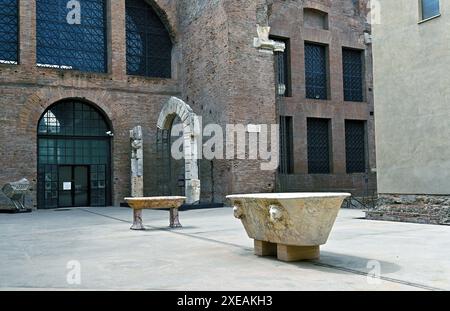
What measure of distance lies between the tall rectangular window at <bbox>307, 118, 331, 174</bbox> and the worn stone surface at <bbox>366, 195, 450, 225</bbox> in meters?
8.96

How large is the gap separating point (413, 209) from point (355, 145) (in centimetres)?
1167

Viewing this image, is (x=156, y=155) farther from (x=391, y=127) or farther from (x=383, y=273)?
(x=383, y=273)

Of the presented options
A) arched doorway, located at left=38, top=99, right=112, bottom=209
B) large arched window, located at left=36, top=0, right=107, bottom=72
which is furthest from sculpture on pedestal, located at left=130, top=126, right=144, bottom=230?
large arched window, located at left=36, top=0, right=107, bottom=72

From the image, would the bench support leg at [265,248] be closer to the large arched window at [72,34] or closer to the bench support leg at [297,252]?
the bench support leg at [297,252]

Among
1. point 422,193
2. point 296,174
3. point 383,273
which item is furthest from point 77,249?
point 296,174

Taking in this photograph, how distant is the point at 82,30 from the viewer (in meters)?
20.3

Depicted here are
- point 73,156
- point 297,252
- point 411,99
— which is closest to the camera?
point 297,252

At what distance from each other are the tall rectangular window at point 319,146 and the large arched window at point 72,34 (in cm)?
933

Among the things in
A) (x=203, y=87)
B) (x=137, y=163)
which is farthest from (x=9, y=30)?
(x=203, y=87)

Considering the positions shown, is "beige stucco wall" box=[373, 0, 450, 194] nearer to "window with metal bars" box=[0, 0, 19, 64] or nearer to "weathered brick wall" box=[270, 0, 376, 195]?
"weathered brick wall" box=[270, 0, 376, 195]

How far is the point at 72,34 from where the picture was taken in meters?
20.0

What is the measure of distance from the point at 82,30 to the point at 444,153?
15.4 m

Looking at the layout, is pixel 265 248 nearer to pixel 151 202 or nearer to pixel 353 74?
pixel 151 202

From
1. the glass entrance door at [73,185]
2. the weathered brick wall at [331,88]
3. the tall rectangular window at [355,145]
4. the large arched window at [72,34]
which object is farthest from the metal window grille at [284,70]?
the glass entrance door at [73,185]
